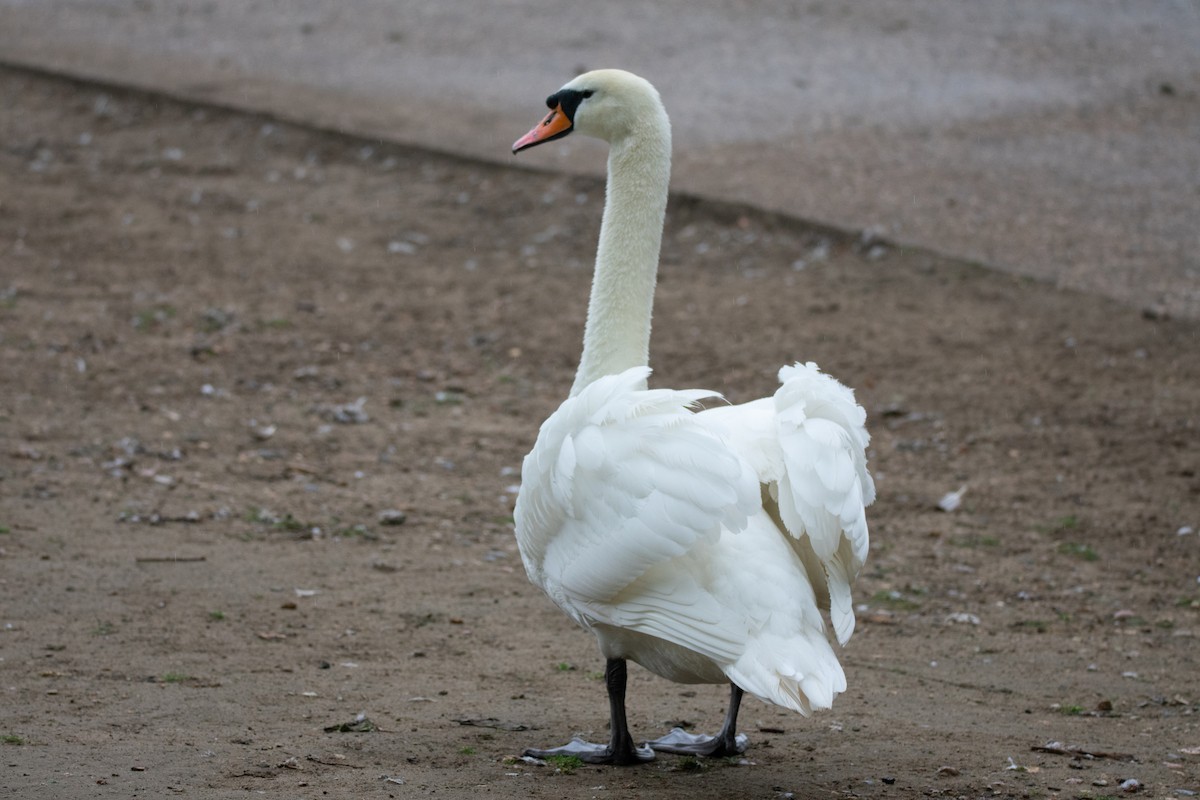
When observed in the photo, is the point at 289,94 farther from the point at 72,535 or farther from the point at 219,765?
the point at 219,765

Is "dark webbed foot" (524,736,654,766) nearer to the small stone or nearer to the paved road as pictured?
the small stone

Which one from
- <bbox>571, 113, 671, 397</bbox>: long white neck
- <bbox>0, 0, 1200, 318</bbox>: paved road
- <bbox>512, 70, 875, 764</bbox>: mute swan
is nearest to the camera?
<bbox>512, 70, 875, 764</bbox>: mute swan

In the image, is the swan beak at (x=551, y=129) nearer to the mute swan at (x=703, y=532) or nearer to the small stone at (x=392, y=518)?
the mute swan at (x=703, y=532)

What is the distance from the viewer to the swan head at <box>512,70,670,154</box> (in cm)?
486

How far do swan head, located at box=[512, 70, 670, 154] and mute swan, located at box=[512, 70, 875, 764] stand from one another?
43.1 inches

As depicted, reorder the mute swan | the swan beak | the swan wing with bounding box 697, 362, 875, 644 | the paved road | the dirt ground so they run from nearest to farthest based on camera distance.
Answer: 1. the mute swan
2. the swan wing with bounding box 697, 362, 875, 644
3. the dirt ground
4. the swan beak
5. the paved road

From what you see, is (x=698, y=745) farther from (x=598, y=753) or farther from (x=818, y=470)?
(x=818, y=470)

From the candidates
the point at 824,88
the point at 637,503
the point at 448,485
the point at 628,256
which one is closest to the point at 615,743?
the point at 637,503

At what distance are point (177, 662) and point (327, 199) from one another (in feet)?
22.9

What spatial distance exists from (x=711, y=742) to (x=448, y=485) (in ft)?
9.67

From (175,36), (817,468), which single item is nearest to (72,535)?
(817,468)

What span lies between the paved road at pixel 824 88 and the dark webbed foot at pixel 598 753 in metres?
5.97

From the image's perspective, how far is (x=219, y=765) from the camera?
13.5 feet

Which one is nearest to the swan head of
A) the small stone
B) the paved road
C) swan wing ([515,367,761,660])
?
swan wing ([515,367,761,660])
